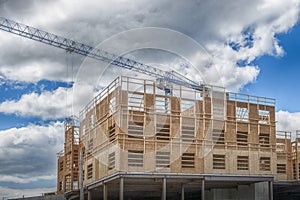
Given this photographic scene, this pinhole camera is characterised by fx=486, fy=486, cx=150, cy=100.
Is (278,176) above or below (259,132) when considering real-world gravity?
below

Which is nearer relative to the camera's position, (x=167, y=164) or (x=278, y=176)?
(x=167, y=164)

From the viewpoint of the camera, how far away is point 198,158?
1772 inches

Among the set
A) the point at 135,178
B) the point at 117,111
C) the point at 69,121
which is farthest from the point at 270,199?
the point at 69,121

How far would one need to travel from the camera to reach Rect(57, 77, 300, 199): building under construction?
1665 inches

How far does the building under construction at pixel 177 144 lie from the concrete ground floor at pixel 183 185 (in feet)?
0.27

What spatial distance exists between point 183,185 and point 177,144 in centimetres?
412

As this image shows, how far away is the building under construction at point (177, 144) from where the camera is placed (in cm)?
4228

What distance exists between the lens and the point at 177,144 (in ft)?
145

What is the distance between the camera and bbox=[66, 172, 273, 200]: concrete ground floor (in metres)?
41.9

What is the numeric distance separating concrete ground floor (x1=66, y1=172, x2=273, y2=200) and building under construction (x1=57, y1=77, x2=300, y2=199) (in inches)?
3.3

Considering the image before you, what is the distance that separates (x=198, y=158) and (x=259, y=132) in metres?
7.98

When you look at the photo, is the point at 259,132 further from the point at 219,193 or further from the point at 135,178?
the point at 135,178

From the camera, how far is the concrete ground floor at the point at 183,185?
4194 centimetres

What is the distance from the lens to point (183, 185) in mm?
45219
